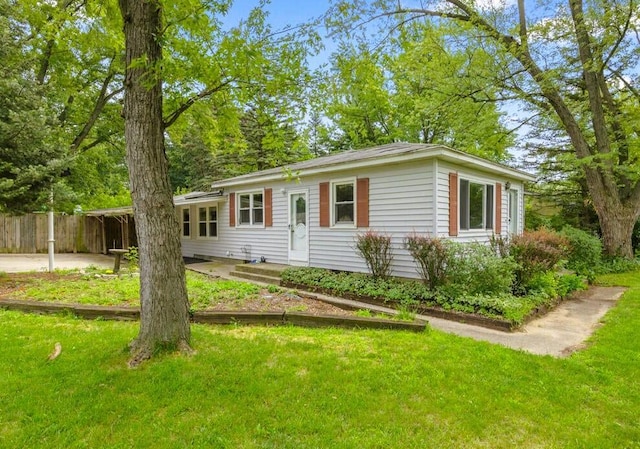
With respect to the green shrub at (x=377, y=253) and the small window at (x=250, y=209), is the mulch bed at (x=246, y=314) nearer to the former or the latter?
the green shrub at (x=377, y=253)

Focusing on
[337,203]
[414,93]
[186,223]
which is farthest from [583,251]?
[186,223]

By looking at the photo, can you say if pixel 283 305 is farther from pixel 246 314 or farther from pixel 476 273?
pixel 476 273

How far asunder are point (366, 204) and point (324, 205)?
125 cm

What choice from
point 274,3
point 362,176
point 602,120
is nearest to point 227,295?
point 362,176

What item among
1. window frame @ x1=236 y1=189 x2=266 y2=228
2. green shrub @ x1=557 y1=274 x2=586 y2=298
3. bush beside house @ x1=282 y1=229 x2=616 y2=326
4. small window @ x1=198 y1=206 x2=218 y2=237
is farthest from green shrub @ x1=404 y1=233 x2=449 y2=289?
small window @ x1=198 y1=206 x2=218 y2=237

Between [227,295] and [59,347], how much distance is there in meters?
2.80

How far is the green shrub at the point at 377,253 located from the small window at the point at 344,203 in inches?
41.3

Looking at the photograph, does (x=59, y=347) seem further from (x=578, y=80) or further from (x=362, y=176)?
(x=578, y=80)

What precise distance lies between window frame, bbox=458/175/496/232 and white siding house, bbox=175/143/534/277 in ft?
0.08

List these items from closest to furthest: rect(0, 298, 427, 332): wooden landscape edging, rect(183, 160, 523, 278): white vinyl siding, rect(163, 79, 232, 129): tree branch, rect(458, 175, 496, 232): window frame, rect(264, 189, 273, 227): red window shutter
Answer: rect(163, 79, 232, 129): tree branch < rect(0, 298, 427, 332): wooden landscape edging < rect(183, 160, 523, 278): white vinyl siding < rect(458, 175, 496, 232): window frame < rect(264, 189, 273, 227): red window shutter

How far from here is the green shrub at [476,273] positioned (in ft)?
20.7

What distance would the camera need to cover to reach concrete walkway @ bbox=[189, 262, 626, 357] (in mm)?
4546

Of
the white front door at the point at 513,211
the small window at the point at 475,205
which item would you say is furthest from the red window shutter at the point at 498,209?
the white front door at the point at 513,211

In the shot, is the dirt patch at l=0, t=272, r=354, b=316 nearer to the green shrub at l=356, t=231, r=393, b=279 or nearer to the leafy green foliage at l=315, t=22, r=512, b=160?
the green shrub at l=356, t=231, r=393, b=279
